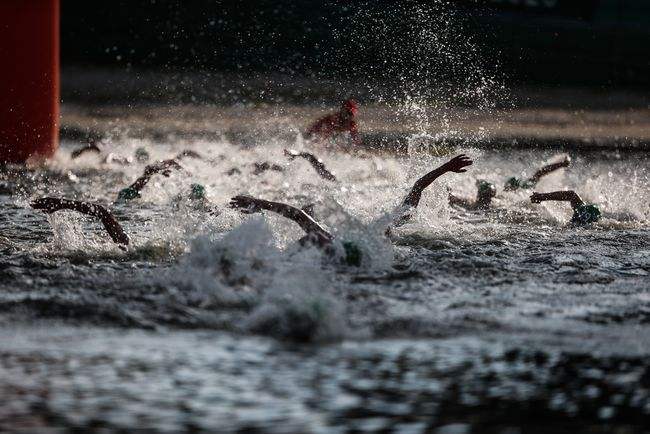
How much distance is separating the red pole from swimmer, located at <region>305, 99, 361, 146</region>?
113 inches

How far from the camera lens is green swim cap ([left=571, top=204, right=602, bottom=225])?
9227 millimetres

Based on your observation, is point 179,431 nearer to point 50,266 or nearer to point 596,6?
point 50,266

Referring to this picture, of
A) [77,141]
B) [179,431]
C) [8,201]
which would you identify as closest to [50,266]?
[179,431]

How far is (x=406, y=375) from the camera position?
14.1 ft

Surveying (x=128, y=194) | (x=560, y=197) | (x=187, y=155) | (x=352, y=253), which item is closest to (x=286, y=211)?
(x=352, y=253)

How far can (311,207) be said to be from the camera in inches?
320

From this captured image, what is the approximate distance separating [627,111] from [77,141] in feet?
37.0

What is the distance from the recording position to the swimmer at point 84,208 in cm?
662

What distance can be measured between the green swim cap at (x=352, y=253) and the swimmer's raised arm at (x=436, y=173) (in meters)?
0.83

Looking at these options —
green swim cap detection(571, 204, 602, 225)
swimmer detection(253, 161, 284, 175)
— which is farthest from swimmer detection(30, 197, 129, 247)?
swimmer detection(253, 161, 284, 175)

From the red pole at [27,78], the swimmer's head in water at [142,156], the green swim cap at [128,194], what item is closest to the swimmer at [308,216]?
the green swim cap at [128,194]

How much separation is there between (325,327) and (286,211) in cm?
209

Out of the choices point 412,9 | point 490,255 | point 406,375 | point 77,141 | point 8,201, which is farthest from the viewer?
point 412,9

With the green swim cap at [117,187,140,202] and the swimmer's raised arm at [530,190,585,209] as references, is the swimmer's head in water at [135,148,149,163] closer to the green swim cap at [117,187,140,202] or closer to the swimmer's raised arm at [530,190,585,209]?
the green swim cap at [117,187,140,202]
